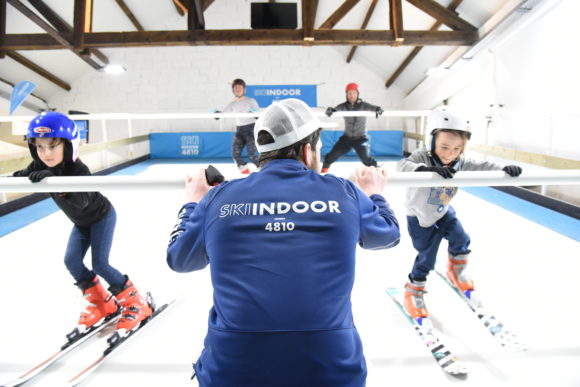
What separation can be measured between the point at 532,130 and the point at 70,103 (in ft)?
43.7

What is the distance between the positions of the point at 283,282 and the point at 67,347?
71.6 inches

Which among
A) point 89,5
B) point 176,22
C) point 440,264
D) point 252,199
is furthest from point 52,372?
point 176,22

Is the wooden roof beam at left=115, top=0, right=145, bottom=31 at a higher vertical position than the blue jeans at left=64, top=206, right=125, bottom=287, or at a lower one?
higher

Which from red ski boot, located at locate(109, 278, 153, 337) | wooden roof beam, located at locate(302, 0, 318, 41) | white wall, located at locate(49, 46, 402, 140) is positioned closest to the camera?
red ski boot, located at locate(109, 278, 153, 337)

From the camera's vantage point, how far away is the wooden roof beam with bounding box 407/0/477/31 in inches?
330

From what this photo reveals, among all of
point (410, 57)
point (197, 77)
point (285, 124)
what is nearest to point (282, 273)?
point (285, 124)

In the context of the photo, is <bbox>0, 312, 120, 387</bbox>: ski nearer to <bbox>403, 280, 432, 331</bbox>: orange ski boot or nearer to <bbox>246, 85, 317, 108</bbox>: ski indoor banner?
<bbox>403, 280, 432, 331</bbox>: orange ski boot

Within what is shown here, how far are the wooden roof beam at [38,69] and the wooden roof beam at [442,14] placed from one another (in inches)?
394

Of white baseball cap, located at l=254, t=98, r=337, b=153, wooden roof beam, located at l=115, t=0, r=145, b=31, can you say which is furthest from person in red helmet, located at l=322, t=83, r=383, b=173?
wooden roof beam, located at l=115, t=0, r=145, b=31

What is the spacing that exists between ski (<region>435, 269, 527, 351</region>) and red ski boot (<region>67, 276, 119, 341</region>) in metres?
2.32

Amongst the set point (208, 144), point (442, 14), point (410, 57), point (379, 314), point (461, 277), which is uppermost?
point (442, 14)

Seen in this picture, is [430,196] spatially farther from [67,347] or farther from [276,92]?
[276,92]

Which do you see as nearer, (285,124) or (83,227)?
(285,124)

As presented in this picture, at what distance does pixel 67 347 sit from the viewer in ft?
7.04
